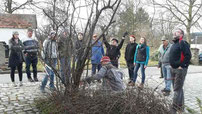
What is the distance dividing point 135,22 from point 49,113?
25549mm

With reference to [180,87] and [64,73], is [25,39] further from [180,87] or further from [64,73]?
[180,87]

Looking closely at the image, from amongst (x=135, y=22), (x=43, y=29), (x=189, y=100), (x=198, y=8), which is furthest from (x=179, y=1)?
(x=43, y=29)

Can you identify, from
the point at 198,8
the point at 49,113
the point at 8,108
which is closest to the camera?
the point at 49,113

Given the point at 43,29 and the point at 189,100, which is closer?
the point at 43,29

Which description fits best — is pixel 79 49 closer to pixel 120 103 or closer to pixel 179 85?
pixel 120 103

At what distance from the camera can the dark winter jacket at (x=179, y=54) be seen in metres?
4.47

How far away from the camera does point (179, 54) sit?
14.9 feet

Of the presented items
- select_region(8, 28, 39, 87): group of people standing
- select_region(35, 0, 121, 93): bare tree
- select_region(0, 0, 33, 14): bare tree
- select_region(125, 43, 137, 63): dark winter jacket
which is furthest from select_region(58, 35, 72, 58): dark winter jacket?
select_region(0, 0, 33, 14): bare tree

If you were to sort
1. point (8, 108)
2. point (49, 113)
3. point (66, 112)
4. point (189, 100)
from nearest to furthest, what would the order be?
point (66, 112) < point (49, 113) < point (8, 108) < point (189, 100)

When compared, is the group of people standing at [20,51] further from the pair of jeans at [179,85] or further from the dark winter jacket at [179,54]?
the pair of jeans at [179,85]

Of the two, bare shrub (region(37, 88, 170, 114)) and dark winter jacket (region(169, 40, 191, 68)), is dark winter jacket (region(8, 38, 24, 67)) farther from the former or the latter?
dark winter jacket (region(169, 40, 191, 68))

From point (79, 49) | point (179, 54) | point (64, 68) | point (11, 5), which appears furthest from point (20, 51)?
point (11, 5)

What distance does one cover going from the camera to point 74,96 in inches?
144

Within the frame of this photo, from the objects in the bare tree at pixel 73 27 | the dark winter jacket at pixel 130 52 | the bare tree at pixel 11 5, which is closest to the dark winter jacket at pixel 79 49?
the bare tree at pixel 73 27
